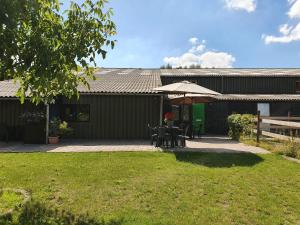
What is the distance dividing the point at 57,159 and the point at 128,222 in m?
5.33

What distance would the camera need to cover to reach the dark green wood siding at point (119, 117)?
15.8 m

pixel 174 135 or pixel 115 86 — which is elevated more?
pixel 115 86

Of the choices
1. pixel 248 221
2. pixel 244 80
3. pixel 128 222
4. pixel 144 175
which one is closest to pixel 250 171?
pixel 144 175

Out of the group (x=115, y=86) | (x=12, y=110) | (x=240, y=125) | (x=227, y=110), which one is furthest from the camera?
(x=227, y=110)

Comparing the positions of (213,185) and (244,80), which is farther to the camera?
(244,80)

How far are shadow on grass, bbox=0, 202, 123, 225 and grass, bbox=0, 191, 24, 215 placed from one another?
282 millimetres

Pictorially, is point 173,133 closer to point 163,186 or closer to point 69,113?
point 163,186

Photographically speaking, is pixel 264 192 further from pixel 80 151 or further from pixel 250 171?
pixel 80 151

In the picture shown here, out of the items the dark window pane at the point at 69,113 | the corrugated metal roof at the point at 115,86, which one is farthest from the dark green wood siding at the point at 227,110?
the dark window pane at the point at 69,113

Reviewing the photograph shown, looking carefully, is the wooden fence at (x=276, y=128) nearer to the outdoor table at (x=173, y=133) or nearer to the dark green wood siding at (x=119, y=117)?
the outdoor table at (x=173, y=133)

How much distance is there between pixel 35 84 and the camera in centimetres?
456

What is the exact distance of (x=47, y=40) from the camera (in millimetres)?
4430

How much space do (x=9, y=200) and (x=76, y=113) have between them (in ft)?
34.9

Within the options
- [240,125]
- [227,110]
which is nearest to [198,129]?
[240,125]
